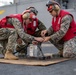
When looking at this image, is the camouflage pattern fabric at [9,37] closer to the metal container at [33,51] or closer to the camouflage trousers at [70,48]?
the metal container at [33,51]

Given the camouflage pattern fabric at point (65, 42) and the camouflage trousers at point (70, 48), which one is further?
the camouflage trousers at point (70, 48)

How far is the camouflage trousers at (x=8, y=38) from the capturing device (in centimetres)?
400

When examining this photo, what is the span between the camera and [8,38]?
13.6ft

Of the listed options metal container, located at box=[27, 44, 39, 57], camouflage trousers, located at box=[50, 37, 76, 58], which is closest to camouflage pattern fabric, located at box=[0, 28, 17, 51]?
metal container, located at box=[27, 44, 39, 57]

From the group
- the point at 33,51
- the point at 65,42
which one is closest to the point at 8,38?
the point at 33,51

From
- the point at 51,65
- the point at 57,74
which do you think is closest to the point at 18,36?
the point at 51,65

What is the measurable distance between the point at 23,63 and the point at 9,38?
2.12 feet

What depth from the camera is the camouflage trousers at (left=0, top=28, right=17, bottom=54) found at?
400 cm

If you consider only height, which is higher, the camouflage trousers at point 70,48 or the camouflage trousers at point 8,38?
the camouflage trousers at point 8,38

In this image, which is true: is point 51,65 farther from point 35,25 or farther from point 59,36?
point 35,25

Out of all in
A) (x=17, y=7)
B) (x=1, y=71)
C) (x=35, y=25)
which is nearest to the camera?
(x=1, y=71)

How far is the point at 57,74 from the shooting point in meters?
2.76

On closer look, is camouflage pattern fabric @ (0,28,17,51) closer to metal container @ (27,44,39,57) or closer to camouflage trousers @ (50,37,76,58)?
metal container @ (27,44,39,57)

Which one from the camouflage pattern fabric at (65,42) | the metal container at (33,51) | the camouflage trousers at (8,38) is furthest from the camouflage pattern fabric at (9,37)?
the camouflage pattern fabric at (65,42)
